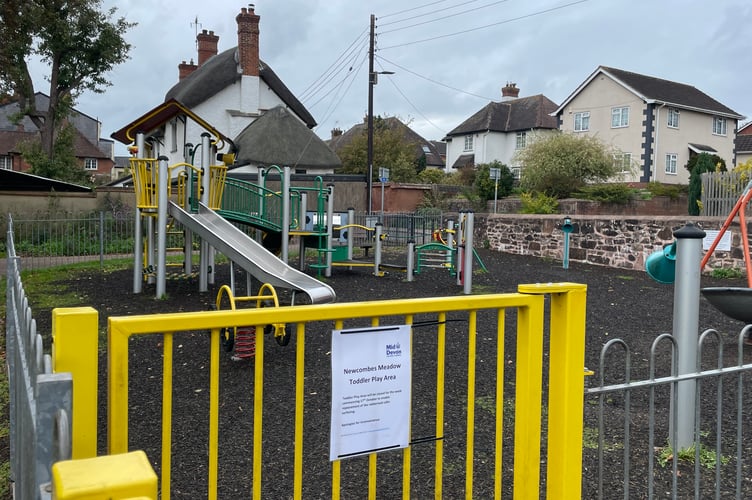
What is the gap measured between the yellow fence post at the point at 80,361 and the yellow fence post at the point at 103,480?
1.69 feet

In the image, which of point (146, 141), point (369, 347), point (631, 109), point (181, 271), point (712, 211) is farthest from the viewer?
point (631, 109)

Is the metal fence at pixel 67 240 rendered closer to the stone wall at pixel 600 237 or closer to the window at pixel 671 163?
the stone wall at pixel 600 237

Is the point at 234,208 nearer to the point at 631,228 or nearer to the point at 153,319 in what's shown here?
the point at 631,228

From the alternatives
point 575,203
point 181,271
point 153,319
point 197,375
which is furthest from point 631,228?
point 153,319

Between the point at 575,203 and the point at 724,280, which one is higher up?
the point at 575,203

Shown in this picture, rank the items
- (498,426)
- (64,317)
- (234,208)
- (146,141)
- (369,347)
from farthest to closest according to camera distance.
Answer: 1. (234,208)
2. (146,141)
3. (498,426)
4. (369,347)
5. (64,317)

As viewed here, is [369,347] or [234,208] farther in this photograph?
[234,208]

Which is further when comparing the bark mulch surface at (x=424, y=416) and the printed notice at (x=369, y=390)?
the bark mulch surface at (x=424, y=416)

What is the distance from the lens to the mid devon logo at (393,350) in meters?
2.34

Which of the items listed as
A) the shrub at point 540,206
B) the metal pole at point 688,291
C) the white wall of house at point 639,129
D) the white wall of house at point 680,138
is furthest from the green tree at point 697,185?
the white wall of house at point 680,138

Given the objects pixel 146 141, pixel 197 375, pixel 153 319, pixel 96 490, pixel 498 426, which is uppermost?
pixel 146 141

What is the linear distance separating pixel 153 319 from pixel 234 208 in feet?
40.2

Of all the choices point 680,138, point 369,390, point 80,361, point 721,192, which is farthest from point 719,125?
point 80,361

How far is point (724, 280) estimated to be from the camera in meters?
13.1
